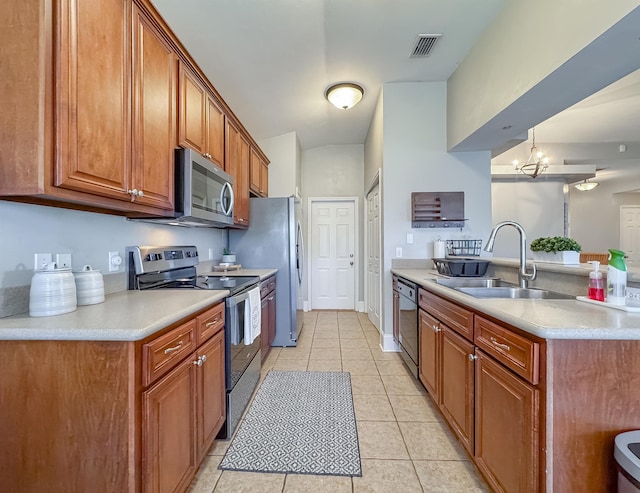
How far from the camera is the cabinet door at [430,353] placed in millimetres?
1949

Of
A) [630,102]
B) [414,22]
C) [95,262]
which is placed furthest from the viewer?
[630,102]

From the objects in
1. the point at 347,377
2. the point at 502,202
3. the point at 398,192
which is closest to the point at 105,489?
the point at 347,377

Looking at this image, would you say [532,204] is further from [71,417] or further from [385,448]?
[71,417]

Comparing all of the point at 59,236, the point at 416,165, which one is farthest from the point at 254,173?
the point at 59,236

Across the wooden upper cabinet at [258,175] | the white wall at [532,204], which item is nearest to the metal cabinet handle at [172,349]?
the wooden upper cabinet at [258,175]

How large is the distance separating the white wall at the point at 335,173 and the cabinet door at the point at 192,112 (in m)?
3.09

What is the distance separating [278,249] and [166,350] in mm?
2253

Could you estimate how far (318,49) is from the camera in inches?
104

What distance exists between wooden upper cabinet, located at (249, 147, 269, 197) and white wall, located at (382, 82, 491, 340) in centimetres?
152

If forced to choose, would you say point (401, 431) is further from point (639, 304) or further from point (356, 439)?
point (639, 304)

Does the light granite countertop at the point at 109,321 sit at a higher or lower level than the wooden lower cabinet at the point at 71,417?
higher

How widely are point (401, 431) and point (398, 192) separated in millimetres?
2289

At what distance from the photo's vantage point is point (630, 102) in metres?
3.57

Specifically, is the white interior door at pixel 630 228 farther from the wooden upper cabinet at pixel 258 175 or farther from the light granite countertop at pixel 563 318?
the wooden upper cabinet at pixel 258 175
